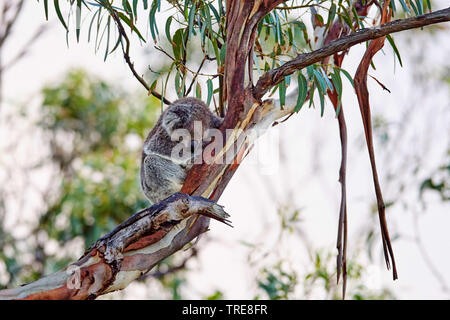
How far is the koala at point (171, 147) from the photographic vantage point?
9.88ft

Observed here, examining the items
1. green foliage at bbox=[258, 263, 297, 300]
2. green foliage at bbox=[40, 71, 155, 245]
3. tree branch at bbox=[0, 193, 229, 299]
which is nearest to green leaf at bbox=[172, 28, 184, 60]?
tree branch at bbox=[0, 193, 229, 299]

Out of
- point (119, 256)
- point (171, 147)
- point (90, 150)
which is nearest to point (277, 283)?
point (171, 147)

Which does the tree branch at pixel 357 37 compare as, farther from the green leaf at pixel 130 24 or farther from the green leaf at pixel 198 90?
the green leaf at pixel 198 90

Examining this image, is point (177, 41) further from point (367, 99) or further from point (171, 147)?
point (367, 99)

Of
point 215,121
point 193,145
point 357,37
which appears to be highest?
point 357,37

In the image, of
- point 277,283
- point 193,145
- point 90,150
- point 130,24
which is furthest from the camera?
point 90,150

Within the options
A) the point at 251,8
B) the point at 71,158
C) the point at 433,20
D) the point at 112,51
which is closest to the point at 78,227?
the point at 71,158

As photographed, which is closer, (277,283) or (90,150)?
(277,283)

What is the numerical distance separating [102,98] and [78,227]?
158 cm

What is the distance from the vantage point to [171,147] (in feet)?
10.1

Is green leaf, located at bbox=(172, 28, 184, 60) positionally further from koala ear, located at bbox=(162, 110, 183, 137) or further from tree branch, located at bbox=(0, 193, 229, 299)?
tree branch, located at bbox=(0, 193, 229, 299)

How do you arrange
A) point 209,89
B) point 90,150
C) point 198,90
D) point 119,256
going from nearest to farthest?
point 119,256 < point 209,89 < point 198,90 < point 90,150

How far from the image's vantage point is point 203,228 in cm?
247

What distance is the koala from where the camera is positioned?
3012mm
